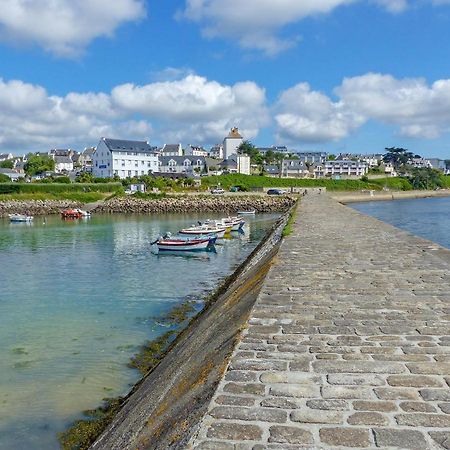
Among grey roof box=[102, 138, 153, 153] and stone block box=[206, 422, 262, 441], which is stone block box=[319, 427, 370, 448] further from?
grey roof box=[102, 138, 153, 153]

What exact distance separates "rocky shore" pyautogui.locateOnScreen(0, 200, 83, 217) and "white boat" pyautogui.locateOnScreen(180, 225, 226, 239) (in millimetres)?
39168

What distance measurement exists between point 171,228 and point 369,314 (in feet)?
139

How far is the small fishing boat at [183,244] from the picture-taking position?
104ft

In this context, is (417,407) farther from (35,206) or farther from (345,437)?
(35,206)

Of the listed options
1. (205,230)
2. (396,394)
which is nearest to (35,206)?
(205,230)

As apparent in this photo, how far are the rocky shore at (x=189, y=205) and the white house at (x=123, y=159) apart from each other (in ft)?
91.4

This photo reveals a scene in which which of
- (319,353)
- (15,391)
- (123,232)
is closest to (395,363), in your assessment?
(319,353)

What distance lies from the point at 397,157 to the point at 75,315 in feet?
553

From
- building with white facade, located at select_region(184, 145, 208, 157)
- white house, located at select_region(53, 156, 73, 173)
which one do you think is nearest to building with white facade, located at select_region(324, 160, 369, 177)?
building with white facade, located at select_region(184, 145, 208, 157)

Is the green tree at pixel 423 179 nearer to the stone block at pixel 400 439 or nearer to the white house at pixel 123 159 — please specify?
the white house at pixel 123 159

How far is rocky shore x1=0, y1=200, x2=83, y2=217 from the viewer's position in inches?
2783

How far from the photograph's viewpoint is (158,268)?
26438 mm

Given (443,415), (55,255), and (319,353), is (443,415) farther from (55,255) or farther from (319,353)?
(55,255)

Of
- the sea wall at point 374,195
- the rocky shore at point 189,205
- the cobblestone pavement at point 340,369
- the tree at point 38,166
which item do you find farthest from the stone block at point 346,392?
the tree at point 38,166
